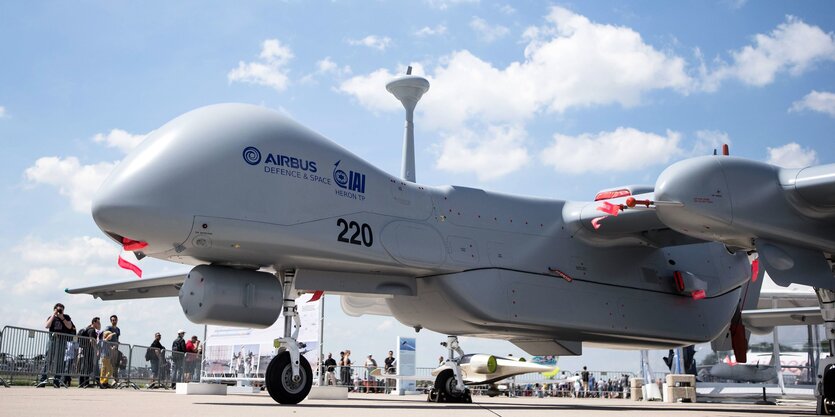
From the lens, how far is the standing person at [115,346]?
18.1 metres

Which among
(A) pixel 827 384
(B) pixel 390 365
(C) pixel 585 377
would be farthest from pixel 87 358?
(C) pixel 585 377

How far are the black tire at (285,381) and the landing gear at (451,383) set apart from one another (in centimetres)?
393

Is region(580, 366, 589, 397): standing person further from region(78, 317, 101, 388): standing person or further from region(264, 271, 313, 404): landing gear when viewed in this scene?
region(264, 271, 313, 404): landing gear

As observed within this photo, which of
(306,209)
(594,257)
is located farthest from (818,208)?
(306,209)

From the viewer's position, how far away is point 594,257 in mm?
13555

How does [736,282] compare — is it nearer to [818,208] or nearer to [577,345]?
[577,345]

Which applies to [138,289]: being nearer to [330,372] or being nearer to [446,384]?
[446,384]

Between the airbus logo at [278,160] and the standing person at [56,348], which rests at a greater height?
the airbus logo at [278,160]

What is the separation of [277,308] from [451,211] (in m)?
3.34

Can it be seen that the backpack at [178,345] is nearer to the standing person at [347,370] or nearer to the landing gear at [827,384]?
the standing person at [347,370]

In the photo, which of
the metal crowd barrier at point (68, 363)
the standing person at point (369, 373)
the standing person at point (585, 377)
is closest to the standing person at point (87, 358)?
the metal crowd barrier at point (68, 363)

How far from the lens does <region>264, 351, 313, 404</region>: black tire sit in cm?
997

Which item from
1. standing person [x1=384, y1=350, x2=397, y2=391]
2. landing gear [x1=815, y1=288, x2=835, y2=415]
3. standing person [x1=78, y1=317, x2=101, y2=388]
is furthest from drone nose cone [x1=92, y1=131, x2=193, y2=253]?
standing person [x1=384, y1=350, x2=397, y2=391]

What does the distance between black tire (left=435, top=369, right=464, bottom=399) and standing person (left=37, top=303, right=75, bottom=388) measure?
8636mm
